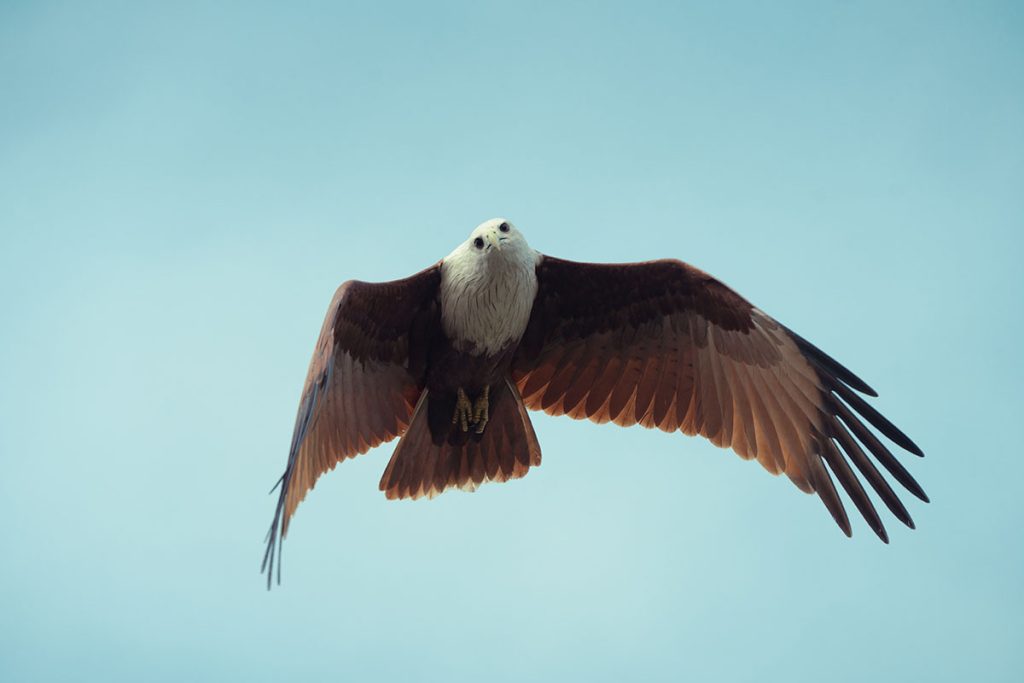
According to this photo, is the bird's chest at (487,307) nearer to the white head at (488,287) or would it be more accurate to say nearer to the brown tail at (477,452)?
the white head at (488,287)

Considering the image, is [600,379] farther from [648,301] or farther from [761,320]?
[761,320]

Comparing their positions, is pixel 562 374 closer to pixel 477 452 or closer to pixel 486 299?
pixel 477 452

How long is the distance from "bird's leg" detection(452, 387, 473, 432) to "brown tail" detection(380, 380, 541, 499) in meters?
0.16

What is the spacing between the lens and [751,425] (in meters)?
8.73

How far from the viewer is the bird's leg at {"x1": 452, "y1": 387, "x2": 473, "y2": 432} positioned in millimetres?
8609

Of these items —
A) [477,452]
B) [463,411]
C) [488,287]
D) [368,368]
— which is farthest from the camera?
[477,452]

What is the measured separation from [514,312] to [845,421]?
7.84 ft

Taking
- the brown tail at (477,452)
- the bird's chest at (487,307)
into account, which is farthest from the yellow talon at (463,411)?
the bird's chest at (487,307)

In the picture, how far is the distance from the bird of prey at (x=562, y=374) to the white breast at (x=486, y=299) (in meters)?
0.01

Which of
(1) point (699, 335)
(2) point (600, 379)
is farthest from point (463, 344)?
(1) point (699, 335)

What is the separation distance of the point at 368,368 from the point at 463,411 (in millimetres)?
739

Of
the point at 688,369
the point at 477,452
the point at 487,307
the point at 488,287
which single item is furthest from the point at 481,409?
the point at 688,369

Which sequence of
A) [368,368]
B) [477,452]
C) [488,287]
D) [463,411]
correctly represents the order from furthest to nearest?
[477,452], [463,411], [368,368], [488,287]

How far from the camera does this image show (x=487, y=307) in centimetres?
816
